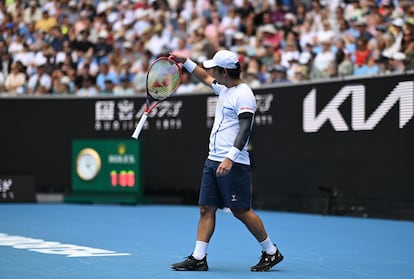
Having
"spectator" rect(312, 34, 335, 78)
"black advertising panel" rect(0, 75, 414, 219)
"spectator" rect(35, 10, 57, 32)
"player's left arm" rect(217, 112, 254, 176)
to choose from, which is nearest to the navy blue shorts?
"player's left arm" rect(217, 112, 254, 176)

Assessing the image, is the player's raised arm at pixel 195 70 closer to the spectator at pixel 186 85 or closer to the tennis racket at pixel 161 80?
the tennis racket at pixel 161 80

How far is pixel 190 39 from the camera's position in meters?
19.5

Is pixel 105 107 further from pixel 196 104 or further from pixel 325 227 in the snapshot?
pixel 325 227

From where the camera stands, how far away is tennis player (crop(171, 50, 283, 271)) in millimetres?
7207

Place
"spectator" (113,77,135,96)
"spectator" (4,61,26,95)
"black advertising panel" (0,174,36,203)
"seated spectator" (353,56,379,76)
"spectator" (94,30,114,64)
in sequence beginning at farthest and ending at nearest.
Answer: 1. "spectator" (94,30,114,64)
2. "spectator" (4,61,26,95)
3. "spectator" (113,77,135,96)
4. "black advertising panel" (0,174,36,203)
5. "seated spectator" (353,56,379,76)

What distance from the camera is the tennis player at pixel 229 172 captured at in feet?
23.6

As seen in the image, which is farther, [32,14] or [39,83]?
[32,14]

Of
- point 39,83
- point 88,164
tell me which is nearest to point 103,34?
point 39,83

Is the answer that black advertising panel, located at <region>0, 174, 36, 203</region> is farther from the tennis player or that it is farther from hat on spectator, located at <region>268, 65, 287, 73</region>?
the tennis player

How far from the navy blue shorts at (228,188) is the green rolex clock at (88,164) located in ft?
35.4

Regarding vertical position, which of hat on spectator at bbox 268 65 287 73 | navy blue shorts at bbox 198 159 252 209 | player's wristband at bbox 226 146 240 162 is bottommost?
navy blue shorts at bbox 198 159 252 209

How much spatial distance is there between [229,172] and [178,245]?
8.22 feet

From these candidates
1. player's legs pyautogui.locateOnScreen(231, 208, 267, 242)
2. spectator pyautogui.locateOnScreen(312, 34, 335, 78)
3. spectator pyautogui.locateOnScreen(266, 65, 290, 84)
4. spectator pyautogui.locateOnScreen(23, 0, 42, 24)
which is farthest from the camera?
spectator pyautogui.locateOnScreen(23, 0, 42, 24)

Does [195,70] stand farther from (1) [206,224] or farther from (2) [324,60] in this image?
(2) [324,60]
